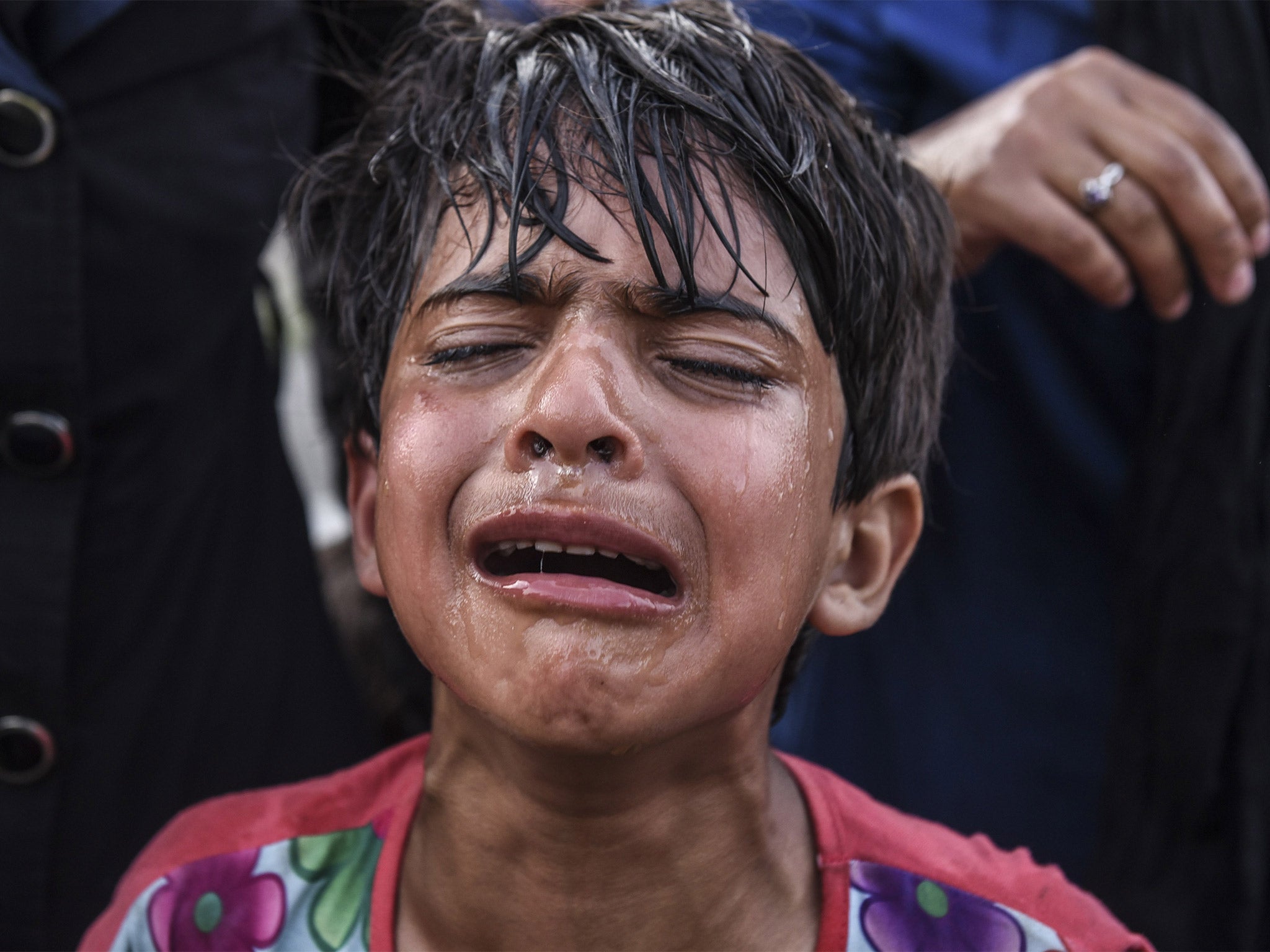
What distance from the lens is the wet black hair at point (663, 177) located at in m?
1.27

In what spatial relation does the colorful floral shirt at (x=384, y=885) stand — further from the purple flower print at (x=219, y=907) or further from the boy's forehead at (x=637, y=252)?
the boy's forehead at (x=637, y=252)

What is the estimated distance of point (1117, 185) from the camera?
173cm

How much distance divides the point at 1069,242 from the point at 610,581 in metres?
0.98

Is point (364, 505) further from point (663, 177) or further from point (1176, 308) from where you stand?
point (1176, 308)

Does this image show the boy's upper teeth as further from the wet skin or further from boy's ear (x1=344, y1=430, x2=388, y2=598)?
boy's ear (x1=344, y1=430, x2=388, y2=598)

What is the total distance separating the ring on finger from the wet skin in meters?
0.62

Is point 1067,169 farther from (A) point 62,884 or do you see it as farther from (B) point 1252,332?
(A) point 62,884

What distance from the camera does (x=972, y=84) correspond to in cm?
205

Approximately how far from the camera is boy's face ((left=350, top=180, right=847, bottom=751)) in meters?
1.12

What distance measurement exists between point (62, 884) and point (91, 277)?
829 millimetres

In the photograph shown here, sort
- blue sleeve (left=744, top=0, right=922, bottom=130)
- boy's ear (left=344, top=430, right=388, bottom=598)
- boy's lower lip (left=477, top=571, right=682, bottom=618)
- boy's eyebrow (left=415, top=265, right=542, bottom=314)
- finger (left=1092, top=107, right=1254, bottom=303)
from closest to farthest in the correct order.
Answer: boy's lower lip (left=477, top=571, right=682, bottom=618) → boy's eyebrow (left=415, top=265, right=542, bottom=314) → boy's ear (left=344, top=430, right=388, bottom=598) → finger (left=1092, top=107, right=1254, bottom=303) → blue sleeve (left=744, top=0, right=922, bottom=130)

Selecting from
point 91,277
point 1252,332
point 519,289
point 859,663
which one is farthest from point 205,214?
point 1252,332

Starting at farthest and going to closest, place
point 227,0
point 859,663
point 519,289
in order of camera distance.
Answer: point 859,663 → point 227,0 → point 519,289

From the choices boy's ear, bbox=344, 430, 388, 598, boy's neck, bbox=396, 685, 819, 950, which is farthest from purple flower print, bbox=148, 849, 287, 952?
boy's ear, bbox=344, 430, 388, 598
